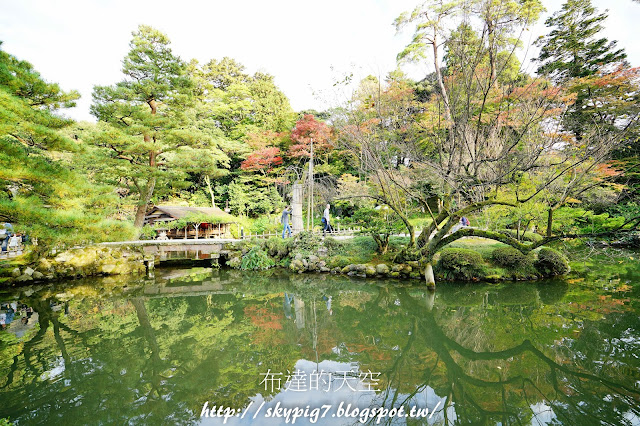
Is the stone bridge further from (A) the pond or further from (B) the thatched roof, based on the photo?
(A) the pond

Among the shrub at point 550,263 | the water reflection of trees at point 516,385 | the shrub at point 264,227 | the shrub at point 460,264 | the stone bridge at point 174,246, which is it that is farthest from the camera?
the shrub at point 264,227

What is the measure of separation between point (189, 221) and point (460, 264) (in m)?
11.7

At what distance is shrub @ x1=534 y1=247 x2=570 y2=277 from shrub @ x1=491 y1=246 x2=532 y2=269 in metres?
0.35

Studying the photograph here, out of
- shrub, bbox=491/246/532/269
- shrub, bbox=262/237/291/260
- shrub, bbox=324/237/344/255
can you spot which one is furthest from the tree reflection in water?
shrub, bbox=262/237/291/260

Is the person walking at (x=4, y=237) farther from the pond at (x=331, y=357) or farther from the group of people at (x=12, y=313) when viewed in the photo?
the group of people at (x=12, y=313)

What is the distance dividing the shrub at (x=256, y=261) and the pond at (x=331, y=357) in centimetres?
333

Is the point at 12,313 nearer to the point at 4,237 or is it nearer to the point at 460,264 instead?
the point at 4,237

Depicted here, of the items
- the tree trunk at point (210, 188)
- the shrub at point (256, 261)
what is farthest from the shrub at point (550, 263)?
the tree trunk at point (210, 188)

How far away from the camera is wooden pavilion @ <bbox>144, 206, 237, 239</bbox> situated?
46.3ft

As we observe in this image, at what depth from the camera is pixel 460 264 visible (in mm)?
8188

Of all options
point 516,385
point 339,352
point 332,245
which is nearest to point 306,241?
point 332,245

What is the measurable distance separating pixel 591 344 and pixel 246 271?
30.6 feet

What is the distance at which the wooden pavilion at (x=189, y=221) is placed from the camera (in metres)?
14.1

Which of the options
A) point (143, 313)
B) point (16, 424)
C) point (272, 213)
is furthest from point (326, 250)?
point (272, 213)
